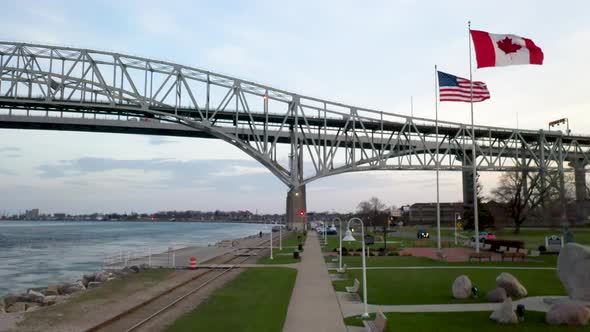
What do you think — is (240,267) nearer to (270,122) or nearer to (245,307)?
(245,307)

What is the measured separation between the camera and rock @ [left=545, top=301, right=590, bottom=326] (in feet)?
43.9

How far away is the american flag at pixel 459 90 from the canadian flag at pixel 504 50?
563cm

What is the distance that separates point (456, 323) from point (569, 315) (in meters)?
2.93

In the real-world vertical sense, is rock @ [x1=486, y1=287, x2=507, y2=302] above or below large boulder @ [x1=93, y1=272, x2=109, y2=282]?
above

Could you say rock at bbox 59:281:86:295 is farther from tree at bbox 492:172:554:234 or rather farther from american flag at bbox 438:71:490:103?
tree at bbox 492:172:554:234

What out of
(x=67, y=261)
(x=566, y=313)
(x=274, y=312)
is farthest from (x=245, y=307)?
(x=67, y=261)

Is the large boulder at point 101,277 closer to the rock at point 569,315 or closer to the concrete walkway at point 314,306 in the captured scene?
the concrete walkway at point 314,306

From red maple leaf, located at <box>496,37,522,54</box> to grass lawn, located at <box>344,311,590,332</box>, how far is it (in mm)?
17067

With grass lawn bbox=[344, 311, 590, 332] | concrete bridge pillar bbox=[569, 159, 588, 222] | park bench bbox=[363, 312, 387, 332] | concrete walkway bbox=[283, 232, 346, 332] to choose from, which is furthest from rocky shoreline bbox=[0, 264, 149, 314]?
concrete bridge pillar bbox=[569, 159, 588, 222]

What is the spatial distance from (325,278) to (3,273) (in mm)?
30267

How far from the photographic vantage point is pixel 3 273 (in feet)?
136

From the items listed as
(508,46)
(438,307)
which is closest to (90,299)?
(438,307)

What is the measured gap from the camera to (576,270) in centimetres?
1577

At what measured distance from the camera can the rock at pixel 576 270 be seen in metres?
15.5
